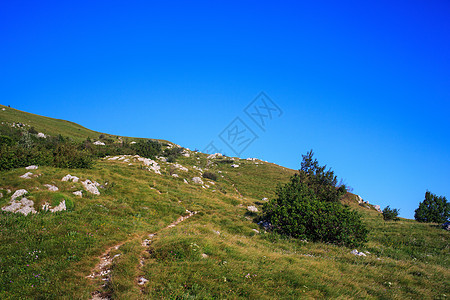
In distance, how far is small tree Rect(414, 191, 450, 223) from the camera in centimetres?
3803

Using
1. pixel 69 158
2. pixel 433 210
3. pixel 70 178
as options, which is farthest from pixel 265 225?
pixel 433 210

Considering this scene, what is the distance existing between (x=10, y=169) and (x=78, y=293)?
18.6 meters

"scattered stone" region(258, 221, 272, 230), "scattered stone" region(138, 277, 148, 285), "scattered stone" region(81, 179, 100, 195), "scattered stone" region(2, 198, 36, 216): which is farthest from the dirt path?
"scattered stone" region(258, 221, 272, 230)

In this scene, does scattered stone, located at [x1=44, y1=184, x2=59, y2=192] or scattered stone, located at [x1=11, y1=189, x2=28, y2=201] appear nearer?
scattered stone, located at [x1=11, y1=189, x2=28, y2=201]

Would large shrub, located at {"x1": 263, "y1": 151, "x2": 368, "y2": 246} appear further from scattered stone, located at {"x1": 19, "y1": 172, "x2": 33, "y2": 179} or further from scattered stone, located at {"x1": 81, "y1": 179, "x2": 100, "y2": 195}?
scattered stone, located at {"x1": 19, "y1": 172, "x2": 33, "y2": 179}

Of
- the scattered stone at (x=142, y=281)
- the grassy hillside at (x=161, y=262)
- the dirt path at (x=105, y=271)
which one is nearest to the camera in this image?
the dirt path at (x=105, y=271)

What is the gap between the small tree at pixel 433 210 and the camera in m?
38.0

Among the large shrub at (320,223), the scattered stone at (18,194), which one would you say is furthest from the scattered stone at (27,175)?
the large shrub at (320,223)

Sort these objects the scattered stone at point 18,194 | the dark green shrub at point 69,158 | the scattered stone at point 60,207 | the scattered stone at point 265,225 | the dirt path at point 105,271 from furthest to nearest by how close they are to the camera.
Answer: the dark green shrub at point 69,158
the scattered stone at point 265,225
the scattered stone at point 60,207
the scattered stone at point 18,194
the dirt path at point 105,271

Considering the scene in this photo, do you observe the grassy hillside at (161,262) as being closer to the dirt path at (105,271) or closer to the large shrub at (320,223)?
the dirt path at (105,271)

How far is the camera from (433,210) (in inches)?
1513

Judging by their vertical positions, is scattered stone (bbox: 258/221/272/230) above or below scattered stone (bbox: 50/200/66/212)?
below

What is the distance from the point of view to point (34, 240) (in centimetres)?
1095

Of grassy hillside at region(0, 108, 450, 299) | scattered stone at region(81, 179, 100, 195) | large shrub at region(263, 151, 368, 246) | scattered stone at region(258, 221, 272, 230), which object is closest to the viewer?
grassy hillside at region(0, 108, 450, 299)
